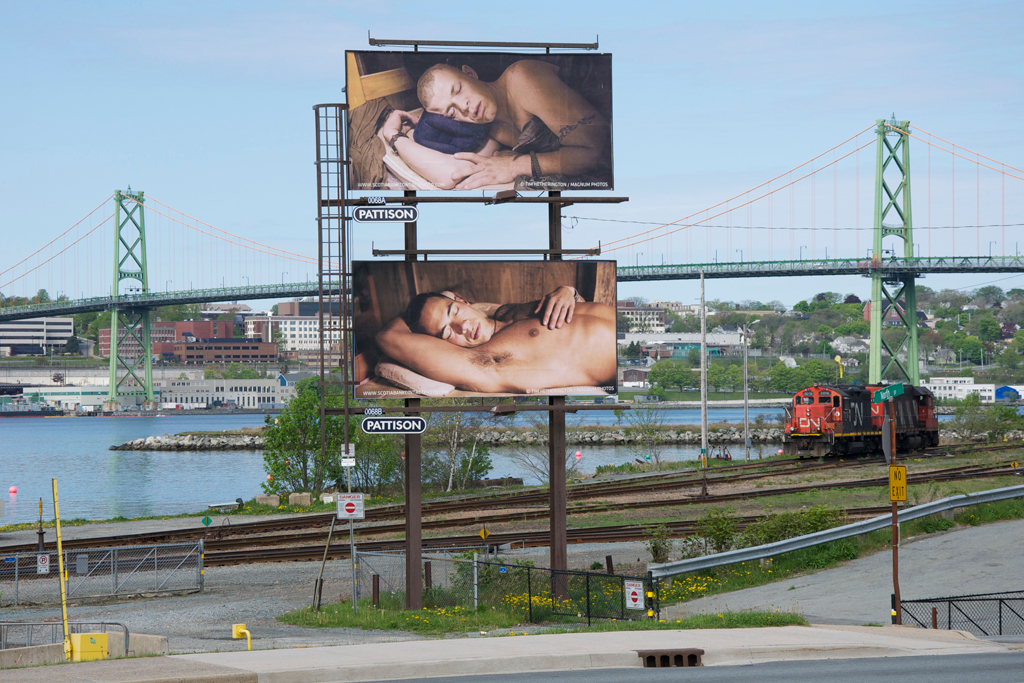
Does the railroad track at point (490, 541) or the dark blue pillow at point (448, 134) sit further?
the railroad track at point (490, 541)

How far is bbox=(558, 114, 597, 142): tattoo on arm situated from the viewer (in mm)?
21734

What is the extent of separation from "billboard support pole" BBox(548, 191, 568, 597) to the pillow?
96.7 inches

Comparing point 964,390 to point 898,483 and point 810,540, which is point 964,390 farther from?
point 898,483

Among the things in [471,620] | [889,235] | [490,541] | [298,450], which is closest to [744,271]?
[889,235]

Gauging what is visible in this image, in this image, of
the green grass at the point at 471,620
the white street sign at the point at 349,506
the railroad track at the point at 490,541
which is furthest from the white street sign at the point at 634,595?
the railroad track at the point at 490,541

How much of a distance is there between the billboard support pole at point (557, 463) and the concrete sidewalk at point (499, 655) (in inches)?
209

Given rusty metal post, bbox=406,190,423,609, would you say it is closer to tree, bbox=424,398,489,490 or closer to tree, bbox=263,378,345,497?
tree, bbox=424,398,489,490

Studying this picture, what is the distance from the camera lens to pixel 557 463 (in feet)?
71.9

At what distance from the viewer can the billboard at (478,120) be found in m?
21.0

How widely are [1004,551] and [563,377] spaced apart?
1178 centimetres

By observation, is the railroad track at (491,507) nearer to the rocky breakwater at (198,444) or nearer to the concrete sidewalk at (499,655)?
the concrete sidewalk at (499,655)

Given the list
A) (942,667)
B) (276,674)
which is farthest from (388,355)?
(942,667)

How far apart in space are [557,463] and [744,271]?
93360 mm

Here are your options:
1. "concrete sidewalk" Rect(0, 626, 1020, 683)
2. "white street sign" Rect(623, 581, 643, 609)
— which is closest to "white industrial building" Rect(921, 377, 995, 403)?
"white street sign" Rect(623, 581, 643, 609)
